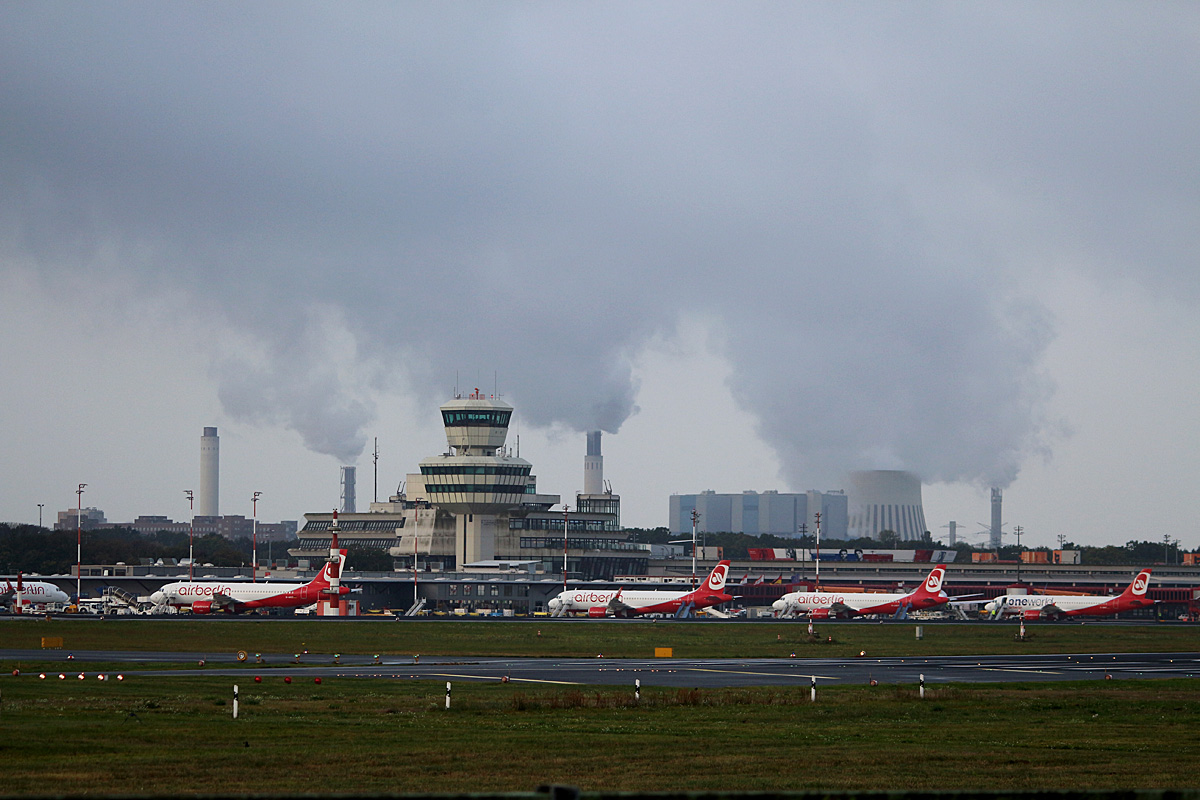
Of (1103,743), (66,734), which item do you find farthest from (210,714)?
(1103,743)

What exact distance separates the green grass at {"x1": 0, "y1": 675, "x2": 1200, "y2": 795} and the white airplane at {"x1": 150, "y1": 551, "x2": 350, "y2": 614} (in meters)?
98.0

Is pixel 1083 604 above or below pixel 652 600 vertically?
above

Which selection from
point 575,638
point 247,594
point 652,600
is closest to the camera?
point 575,638

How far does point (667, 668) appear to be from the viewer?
79625mm

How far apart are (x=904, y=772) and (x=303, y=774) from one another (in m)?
15.2

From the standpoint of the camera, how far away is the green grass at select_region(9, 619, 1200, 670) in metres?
101

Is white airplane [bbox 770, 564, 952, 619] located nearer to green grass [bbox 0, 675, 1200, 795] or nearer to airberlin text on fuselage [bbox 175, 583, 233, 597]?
airberlin text on fuselage [bbox 175, 583, 233, 597]

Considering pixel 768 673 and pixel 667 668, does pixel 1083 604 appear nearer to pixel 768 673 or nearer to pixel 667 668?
pixel 667 668

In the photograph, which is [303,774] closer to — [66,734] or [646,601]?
[66,734]

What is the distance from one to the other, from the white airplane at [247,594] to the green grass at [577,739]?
321 feet

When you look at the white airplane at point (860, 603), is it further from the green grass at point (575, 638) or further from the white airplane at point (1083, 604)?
the green grass at point (575, 638)

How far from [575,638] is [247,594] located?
5933 cm

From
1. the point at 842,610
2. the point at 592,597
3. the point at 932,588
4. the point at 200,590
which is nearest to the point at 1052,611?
the point at 932,588

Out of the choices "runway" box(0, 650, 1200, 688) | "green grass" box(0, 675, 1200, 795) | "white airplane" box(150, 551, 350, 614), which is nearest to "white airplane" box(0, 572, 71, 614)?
"white airplane" box(150, 551, 350, 614)
